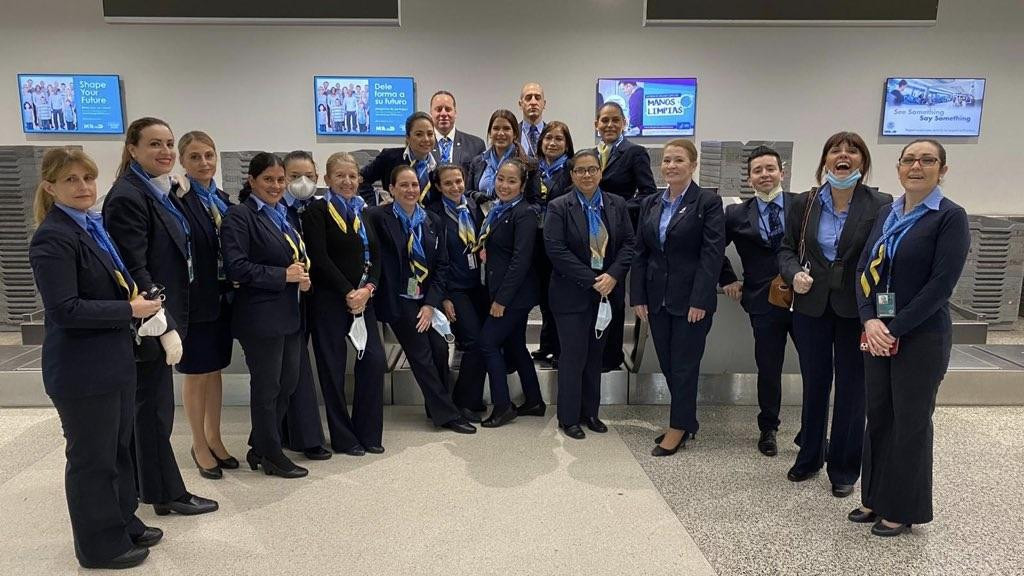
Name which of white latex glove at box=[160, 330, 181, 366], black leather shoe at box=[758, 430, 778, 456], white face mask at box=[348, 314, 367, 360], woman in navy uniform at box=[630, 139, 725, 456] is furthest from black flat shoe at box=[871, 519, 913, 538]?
white latex glove at box=[160, 330, 181, 366]

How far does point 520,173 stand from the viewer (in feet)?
12.1

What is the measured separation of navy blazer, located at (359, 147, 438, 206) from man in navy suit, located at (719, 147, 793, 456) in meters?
1.76

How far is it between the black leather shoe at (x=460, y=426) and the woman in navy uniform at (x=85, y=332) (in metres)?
1.83

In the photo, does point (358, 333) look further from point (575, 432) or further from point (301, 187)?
point (575, 432)

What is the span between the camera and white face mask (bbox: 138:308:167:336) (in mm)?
2432

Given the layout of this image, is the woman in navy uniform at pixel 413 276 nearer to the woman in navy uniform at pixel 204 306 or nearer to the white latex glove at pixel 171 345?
the woman in navy uniform at pixel 204 306

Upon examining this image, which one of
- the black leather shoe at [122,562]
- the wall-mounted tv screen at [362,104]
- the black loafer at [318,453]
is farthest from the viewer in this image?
the wall-mounted tv screen at [362,104]

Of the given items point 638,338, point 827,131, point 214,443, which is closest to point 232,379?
point 214,443

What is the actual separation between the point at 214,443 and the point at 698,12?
5432 mm

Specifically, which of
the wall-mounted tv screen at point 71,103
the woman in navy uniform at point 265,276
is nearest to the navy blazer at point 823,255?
the woman in navy uniform at point 265,276

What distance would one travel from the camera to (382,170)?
160 inches

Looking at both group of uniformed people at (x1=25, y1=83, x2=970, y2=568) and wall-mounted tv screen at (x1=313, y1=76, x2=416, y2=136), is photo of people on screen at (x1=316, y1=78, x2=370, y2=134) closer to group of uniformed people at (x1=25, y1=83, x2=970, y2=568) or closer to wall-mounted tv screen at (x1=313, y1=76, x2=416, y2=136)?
wall-mounted tv screen at (x1=313, y1=76, x2=416, y2=136)

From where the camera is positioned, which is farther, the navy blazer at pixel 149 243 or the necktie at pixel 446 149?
the necktie at pixel 446 149

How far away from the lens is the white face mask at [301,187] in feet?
10.6
